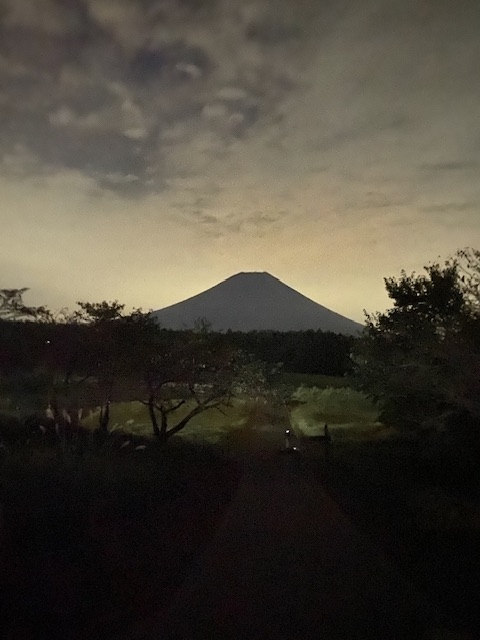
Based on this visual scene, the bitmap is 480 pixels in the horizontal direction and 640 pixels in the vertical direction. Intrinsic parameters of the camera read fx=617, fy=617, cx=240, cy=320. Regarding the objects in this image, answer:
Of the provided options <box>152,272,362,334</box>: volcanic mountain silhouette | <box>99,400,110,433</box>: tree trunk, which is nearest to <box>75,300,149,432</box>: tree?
<box>99,400,110,433</box>: tree trunk

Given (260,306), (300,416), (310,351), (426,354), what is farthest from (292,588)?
(260,306)

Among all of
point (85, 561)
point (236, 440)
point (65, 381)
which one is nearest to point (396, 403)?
point (236, 440)

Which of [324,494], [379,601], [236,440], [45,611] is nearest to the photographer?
[45,611]

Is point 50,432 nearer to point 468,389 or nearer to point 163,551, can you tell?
point 163,551

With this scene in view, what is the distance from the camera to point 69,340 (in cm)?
1315

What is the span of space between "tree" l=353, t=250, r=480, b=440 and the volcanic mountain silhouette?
27941mm

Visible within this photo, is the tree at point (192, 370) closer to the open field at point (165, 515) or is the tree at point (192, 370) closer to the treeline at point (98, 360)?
the treeline at point (98, 360)

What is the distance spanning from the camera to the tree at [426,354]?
11461mm

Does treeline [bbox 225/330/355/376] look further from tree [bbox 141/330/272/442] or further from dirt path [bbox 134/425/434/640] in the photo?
dirt path [bbox 134/425/434/640]

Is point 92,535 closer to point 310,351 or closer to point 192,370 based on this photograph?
point 192,370

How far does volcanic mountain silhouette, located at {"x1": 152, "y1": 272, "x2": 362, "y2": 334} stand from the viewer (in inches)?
1879

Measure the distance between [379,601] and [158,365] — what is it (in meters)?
9.45

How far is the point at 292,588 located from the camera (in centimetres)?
518

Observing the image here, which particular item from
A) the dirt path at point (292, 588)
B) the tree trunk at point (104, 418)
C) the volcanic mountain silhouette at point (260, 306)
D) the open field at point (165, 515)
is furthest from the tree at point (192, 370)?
the volcanic mountain silhouette at point (260, 306)
